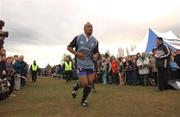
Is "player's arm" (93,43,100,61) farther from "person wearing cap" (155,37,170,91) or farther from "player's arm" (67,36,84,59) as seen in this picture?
"person wearing cap" (155,37,170,91)

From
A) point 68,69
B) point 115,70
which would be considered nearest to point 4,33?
point 115,70

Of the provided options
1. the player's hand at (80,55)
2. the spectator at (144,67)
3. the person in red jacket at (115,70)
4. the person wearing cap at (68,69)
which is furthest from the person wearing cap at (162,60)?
the person wearing cap at (68,69)

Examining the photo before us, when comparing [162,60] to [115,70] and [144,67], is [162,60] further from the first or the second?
[115,70]

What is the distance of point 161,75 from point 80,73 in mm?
5207

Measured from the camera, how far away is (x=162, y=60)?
46.2 ft

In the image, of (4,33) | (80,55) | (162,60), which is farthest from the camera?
(162,60)

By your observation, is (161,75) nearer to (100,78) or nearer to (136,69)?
(136,69)

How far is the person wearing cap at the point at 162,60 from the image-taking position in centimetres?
1400

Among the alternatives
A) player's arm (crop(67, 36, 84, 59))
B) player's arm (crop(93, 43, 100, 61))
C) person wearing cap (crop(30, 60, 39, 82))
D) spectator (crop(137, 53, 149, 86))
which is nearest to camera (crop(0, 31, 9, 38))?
player's arm (crop(67, 36, 84, 59))

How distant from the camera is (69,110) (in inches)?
370

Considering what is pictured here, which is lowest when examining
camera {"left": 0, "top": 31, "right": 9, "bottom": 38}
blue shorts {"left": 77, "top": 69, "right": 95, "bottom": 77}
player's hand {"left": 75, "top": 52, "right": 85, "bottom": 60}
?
blue shorts {"left": 77, "top": 69, "right": 95, "bottom": 77}

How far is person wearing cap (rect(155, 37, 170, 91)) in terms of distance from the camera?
1400 cm

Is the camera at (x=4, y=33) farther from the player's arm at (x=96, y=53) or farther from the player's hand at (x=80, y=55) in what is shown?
the player's arm at (x=96, y=53)

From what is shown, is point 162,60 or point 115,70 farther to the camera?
point 115,70
